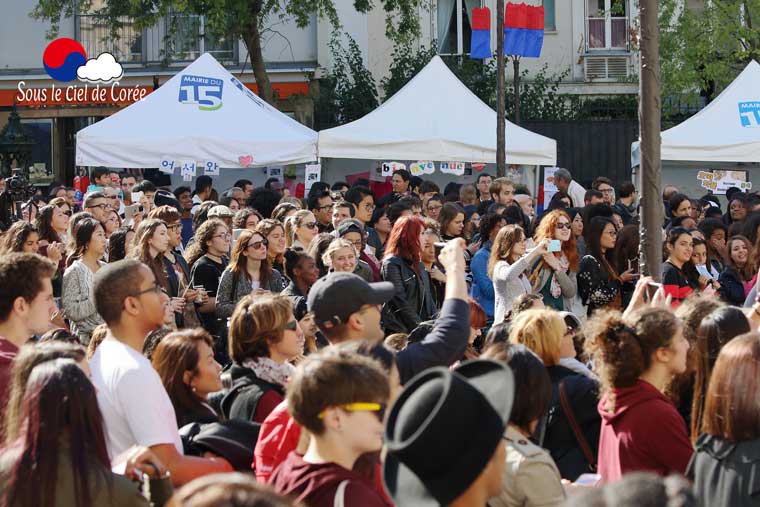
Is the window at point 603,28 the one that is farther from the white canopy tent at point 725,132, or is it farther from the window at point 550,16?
the white canopy tent at point 725,132

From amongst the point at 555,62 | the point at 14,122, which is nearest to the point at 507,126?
the point at 14,122

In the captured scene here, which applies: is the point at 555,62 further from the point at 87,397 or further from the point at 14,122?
the point at 87,397

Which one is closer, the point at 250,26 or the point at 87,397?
the point at 87,397

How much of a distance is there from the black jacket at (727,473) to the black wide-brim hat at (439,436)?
132 cm

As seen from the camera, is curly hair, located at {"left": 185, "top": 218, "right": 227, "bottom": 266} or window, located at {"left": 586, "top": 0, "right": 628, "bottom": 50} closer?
curly hair, located at {"left": 185, "top": 218, "right": 227, "bottom": 266}

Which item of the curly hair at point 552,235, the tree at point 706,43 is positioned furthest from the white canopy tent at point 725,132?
the tree at point 706,43

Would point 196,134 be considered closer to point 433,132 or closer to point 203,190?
point 203,190

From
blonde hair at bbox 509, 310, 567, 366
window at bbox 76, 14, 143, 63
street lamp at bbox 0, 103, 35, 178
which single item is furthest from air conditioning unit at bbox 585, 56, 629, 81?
blonde hair at bbox 509, 310, 567, 366

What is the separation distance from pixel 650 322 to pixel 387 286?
105 centimetres

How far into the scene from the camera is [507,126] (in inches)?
657

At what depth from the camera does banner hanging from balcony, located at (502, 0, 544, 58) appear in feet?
60.4

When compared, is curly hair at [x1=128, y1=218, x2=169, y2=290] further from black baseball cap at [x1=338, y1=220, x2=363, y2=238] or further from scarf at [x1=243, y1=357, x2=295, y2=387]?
scarf at [x1=243, y1=357, x2=295, y2=387]

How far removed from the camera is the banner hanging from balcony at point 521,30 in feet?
60.4

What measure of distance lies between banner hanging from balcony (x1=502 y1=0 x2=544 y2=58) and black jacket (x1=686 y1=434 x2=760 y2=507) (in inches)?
585
